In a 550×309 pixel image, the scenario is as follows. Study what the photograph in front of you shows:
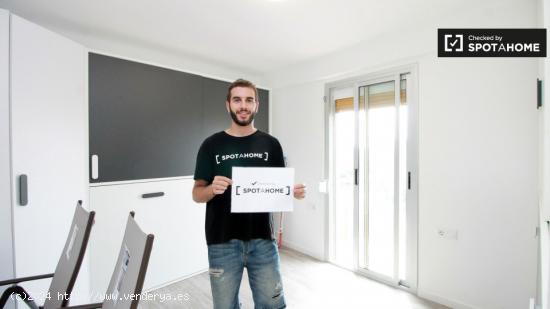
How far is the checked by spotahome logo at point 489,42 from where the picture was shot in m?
1.83

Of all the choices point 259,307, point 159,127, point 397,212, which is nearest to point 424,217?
point 397,212

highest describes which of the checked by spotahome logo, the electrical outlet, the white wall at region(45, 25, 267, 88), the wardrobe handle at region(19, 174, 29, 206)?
the white wall at region(45, 25, 267, 88)

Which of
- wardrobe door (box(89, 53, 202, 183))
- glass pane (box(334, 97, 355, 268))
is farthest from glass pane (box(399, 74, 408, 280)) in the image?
wardrobe door (box(89, 53, 202, 183))

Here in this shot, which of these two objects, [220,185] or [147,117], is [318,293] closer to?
[220,185]

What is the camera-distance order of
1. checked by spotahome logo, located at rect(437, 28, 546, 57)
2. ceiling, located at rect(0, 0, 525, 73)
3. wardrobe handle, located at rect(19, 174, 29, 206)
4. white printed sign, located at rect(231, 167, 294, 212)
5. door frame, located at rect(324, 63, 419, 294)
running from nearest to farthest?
white printed sign, located at rect(231, 167, 294, 212)
wardrobe handle, located at rect(19, 174, 29, 206)
checked by spotahome logo, located at rect(437, 28, 546, 57)
ceiling, located at rect(0, 0, 525, 73)
door frame, located at rect(324, 63, 419, 294)

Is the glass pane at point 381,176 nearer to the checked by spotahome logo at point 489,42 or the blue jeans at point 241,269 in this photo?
the checked by spotahome logo at point 489,42

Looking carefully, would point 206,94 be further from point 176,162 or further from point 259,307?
point 259,307

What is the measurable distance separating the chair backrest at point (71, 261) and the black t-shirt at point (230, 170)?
55 cm

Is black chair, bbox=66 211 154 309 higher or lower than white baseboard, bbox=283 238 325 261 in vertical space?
higher

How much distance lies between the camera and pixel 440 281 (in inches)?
90.2

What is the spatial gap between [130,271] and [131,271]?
0.5 inches

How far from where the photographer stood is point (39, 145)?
1.79 m

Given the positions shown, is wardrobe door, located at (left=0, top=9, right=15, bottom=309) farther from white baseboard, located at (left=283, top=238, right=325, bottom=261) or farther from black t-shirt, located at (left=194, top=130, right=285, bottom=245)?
white baseboard, located at (left=283, top=238, right=325, bottom=261)

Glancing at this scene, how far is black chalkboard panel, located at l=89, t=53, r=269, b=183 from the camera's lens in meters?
2.24
